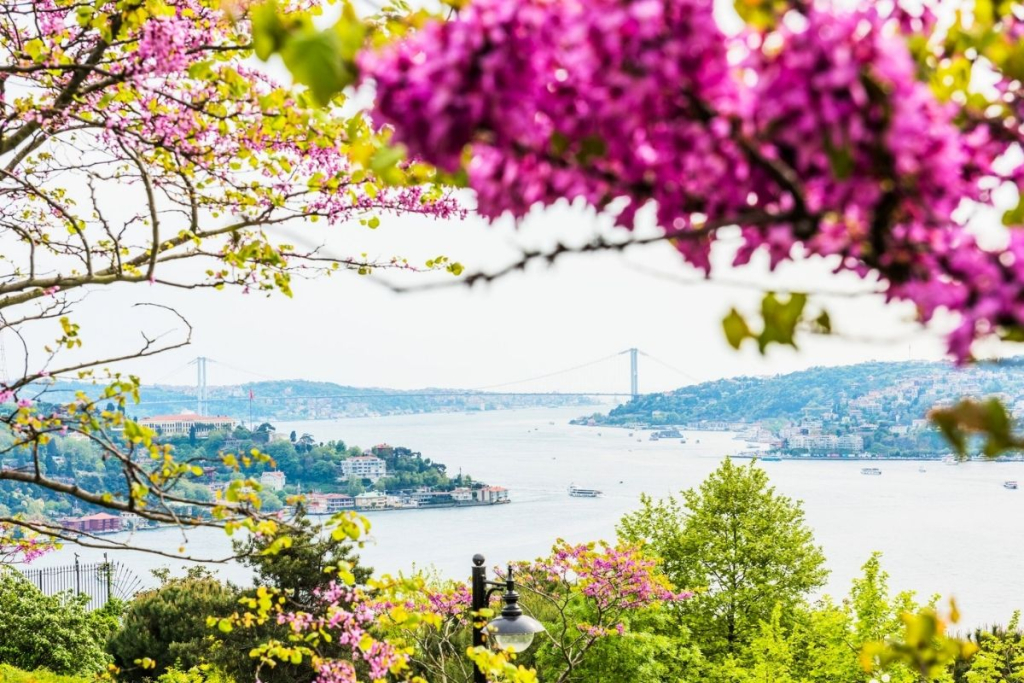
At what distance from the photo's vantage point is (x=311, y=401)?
172ft

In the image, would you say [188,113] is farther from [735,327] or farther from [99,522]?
[99,522]

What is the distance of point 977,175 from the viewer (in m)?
0.84

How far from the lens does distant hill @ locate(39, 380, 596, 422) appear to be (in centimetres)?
4841

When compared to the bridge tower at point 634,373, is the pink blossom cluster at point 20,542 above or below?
below

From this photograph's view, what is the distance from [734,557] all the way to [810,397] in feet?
133

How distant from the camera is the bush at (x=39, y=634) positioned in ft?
34.3

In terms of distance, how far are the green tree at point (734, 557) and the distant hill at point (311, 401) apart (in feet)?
115

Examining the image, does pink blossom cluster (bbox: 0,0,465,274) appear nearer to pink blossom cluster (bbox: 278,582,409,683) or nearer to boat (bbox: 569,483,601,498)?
pink blossom cluster (bbox: 278,582,409,683)

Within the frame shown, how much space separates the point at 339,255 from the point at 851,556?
30.6m

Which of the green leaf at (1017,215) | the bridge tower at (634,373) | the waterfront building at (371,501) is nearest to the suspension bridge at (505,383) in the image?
the bridge tower at (634,373)

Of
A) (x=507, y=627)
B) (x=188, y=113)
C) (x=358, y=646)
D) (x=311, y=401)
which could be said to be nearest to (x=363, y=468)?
(x=311, y=401)

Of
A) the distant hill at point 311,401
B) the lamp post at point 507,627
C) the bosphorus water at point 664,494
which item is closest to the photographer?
the lamp post at point 507,627

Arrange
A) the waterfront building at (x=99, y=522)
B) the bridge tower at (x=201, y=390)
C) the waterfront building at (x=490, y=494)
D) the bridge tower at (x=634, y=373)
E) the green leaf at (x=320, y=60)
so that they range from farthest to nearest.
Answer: the bridge tower at (x=634, y=373), the bridge tower at (x=201, y=390), the waterfront building at (x=490, y=494), the waterfront building at (x=99, y=522), the green leaf at (x=320, y=60)

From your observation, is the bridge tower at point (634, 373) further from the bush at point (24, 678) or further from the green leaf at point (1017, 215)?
the green leaf at point (1017, 215)
